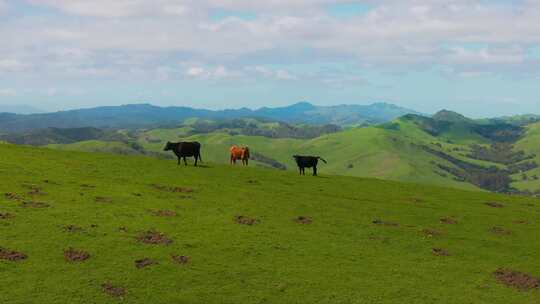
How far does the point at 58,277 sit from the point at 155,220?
858 centimetres

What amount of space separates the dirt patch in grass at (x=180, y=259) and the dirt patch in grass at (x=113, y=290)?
3628 mm

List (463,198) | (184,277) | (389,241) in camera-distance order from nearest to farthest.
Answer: (184,277) → (389,241) → (463,198)

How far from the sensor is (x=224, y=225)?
1184 inches

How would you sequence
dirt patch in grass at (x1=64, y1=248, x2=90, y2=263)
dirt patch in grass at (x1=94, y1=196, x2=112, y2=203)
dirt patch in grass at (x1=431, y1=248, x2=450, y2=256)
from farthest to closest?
dirt patch in grass at (x1=94, y1=196, x2=112, y2=203) → dirt patch in grass at (x1=431, y1=248, x2=450, y2=256) → dirt patch in grass at (x1=64, y1=248, x2=90, y2=263)

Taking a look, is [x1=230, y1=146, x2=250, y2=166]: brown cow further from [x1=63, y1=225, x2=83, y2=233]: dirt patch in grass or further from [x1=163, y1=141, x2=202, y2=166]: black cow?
[x1=63, y1=225, x2=83, y2=233]: dirt patch in grass

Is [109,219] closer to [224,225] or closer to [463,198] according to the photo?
[224,225]

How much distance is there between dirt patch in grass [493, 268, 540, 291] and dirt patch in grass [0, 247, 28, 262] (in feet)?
80.1

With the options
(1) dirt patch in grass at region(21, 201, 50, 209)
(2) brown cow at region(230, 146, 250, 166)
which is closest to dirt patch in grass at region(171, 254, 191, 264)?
(1) dirt patch in grass at region(21, 201, 50, 209)

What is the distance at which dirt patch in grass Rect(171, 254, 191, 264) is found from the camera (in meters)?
24.0

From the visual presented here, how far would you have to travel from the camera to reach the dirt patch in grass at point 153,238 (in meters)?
25.8

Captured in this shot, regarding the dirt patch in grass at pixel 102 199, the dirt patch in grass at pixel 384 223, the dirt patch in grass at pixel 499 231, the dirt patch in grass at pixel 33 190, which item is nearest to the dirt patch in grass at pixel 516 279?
the dirt patch in grass at pixel 384 223

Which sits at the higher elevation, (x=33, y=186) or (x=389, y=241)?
(x=33, y=186)

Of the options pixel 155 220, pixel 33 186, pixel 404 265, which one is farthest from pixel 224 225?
pixel 33 186

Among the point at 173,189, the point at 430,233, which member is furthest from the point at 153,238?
the point at 430,233
